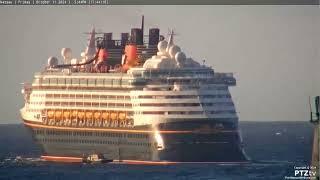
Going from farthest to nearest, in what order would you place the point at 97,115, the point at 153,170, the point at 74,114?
the point at 74,114
the point at 97,115
the point at 153,170

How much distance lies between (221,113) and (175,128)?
1963 millimetres

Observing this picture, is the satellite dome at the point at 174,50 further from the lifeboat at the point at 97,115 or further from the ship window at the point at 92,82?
the lifeboat at the point at 97,115

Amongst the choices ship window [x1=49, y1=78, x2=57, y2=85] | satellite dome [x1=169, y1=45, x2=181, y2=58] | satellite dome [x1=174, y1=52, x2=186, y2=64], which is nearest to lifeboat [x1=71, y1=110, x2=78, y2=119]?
ship window [x1=49, y1=78, x2=57, y2=85]

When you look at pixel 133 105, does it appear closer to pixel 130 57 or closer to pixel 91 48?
pixel 130 57

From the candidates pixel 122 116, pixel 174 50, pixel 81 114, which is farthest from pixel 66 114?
pixel 174 50

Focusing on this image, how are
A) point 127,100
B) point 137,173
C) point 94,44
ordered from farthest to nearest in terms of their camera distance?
point 94,44
point 127,100
point 137,173

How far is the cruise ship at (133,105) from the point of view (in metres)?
57.8

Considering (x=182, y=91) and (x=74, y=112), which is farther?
(x=74, y=112)

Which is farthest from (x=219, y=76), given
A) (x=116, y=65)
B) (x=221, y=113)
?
(x=116, y=65)

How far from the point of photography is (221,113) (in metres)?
58.5

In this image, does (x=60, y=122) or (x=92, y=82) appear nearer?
(x=92, y=82)

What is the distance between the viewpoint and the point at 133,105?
60.1m

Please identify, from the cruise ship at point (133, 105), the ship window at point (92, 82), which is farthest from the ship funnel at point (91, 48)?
the ship window at point (92, 82)

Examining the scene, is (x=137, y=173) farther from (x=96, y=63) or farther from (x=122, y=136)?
(x=96, y=63)
